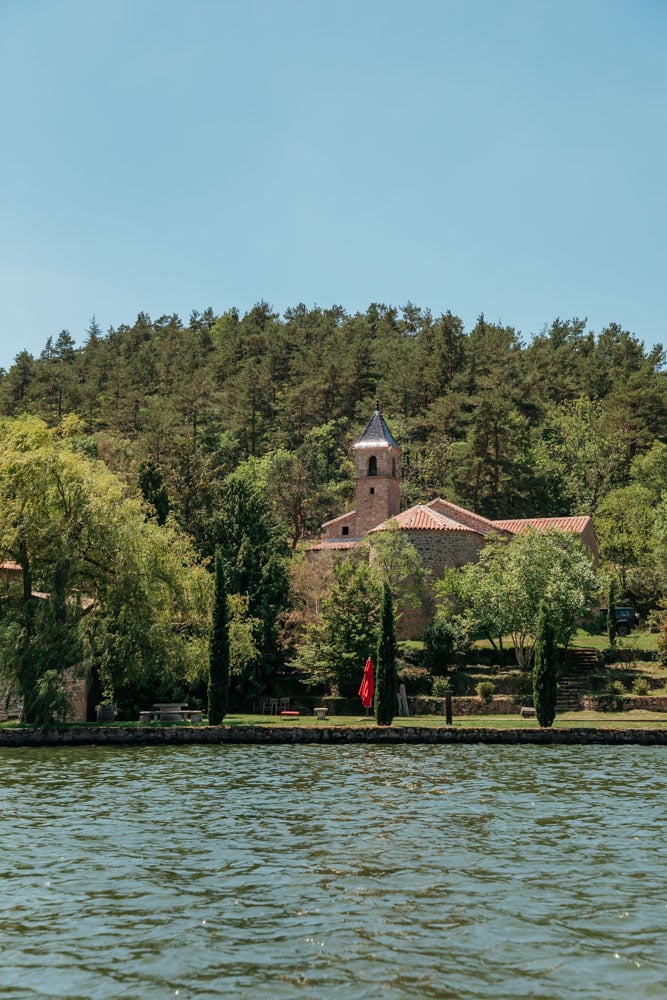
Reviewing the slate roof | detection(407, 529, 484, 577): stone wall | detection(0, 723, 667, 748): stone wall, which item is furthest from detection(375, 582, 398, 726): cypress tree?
the slate roof

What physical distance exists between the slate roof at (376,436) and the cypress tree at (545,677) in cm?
2922

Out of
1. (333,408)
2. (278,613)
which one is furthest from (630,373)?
(278,613)

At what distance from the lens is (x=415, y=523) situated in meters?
53.9

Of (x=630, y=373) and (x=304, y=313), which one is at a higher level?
(x=304, y=313)

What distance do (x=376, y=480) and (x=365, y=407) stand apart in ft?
58.9

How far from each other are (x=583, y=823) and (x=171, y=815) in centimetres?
731

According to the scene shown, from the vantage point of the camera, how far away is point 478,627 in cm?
4850

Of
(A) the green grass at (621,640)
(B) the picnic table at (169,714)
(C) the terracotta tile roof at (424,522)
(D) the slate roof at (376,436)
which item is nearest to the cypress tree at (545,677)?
(B) the picnic table at (169,714)

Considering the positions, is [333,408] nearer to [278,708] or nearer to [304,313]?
[304,313]

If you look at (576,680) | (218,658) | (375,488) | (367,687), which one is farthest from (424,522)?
(218,658)

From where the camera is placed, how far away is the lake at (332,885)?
937 centimetres

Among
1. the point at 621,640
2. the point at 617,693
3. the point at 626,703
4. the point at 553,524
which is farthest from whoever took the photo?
the point at 553,524

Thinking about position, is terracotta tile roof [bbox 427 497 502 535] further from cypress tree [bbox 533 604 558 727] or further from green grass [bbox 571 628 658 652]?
cypress tree [bbox 533 604 558 727]

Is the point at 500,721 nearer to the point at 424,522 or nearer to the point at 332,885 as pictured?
the point at 424,522
